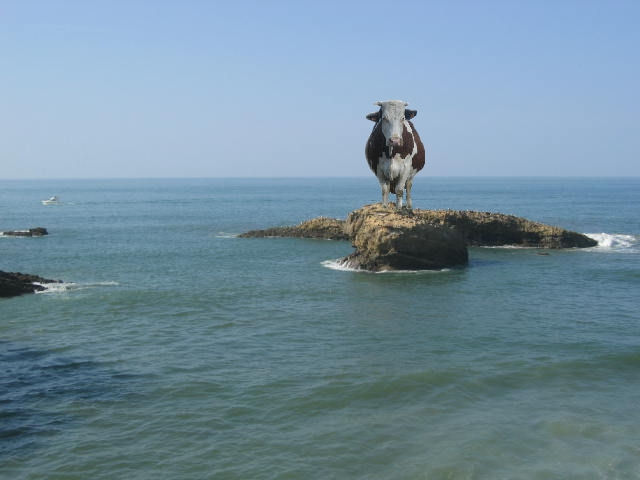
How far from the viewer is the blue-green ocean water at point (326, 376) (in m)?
11.0

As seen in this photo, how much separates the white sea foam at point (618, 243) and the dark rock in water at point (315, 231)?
17.0m

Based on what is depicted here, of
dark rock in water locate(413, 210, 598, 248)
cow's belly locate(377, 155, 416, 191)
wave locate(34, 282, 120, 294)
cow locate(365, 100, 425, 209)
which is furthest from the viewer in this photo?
dark rock in water locate(413, 210, 598, 248)

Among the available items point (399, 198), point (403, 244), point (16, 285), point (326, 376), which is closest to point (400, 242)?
point (403, 244)

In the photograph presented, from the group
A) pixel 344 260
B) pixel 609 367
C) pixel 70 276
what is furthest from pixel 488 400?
pixel 70 276

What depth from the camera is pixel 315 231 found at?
1913 inches

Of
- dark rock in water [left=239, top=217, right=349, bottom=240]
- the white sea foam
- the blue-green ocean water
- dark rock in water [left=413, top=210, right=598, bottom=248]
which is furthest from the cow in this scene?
dark rock in water [left=239, top=217, right=349, bottom=240]

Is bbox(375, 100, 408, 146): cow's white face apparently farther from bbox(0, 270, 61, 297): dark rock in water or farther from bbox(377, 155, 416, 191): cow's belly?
bbox(0, 270, 61, 297): dark rock in water

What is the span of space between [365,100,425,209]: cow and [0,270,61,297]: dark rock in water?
15203mm

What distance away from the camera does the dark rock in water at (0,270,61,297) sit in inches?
997

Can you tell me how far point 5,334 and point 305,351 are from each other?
939cm

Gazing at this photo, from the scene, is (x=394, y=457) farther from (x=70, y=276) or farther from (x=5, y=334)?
(x=70, y=276)

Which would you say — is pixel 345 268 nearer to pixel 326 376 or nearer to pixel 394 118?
pixel 394 118

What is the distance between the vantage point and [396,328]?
1970 centimetres

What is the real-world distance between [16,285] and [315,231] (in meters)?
25.7
